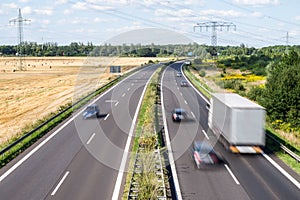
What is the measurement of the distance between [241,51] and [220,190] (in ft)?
576

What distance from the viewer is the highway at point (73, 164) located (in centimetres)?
1750

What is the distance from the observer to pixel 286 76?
33.3 metres

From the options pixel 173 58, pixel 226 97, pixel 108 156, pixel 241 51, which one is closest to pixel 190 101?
pixel 226 97

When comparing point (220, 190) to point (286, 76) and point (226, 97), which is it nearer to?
point (226, 97)

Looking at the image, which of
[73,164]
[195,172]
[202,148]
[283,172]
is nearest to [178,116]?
[202,148]

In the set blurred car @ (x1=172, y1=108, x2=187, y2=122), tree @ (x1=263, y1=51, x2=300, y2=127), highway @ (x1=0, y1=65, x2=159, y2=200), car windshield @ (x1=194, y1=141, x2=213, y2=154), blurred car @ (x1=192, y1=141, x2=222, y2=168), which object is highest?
tree @ (x1=263, y1=51, x2=300, y2=127)

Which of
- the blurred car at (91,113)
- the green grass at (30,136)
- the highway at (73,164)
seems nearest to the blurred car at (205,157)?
the highway at (73,164)

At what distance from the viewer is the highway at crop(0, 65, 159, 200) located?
17.5 metres

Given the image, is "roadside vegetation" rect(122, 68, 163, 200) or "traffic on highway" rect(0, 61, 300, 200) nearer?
"roadside vegetation" rect(122, 68, 163, 200)

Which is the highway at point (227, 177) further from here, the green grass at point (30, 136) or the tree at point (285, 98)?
the green grass at point (30, 136)

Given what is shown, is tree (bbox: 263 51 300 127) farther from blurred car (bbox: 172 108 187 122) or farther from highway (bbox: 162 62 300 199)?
highway (bbox: 162 62 300 199)

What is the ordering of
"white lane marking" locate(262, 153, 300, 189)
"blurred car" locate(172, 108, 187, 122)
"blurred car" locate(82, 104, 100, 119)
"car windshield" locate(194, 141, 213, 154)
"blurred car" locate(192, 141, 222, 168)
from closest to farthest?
"white lane marking" locate(262, 153, 300, 189), "blurred car" locate(192, 141, 222, 168), "car windshield" locate(194, 141, 213, 154), "blurred car" locate(172, 108, 187, 122), "blurred car" locate(82, 104, 100, 119)

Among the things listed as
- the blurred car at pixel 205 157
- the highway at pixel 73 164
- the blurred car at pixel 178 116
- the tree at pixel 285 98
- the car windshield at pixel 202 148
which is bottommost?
the highway at pixel 73 164

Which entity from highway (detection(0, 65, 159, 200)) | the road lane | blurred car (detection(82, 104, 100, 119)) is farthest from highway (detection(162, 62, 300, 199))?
blurred car (detection(82, 104, 100, 119))
